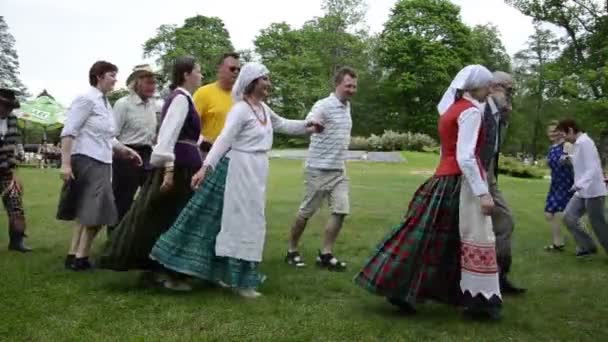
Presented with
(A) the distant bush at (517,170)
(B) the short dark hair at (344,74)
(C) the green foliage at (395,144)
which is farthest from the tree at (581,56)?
(B) the short dark hair at (344,74)

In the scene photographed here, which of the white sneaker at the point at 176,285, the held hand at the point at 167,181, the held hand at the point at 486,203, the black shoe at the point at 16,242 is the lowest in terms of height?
the black shoe at the point at 16,242

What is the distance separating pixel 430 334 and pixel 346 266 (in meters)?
2.37

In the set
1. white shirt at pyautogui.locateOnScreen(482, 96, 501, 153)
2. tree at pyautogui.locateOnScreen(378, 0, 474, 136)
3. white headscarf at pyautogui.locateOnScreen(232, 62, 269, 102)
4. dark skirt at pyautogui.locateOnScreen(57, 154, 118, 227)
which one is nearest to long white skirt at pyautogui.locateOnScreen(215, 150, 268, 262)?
white headscarf at pyautogui.locateOnScreen(232, 62, 269, 102)

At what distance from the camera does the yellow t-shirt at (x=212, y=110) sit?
645cm

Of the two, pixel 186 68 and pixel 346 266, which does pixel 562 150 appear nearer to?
pixel 346 266

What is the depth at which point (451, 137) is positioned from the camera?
5141 millimetres

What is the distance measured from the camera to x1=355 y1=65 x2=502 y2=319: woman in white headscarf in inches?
197

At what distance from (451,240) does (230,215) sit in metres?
1.79

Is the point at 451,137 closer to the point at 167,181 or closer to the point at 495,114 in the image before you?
the point at 495,114

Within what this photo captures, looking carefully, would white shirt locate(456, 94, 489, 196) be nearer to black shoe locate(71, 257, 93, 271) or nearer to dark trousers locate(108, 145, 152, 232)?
black shoe locate(71, 257, 93, 271)

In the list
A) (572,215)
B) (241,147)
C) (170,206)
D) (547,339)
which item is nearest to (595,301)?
(547,339)

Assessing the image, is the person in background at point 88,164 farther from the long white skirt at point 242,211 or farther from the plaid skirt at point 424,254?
the plaid skirt at point 424,254

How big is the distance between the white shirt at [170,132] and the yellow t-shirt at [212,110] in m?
0.80

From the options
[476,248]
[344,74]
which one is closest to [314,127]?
[344,74]
